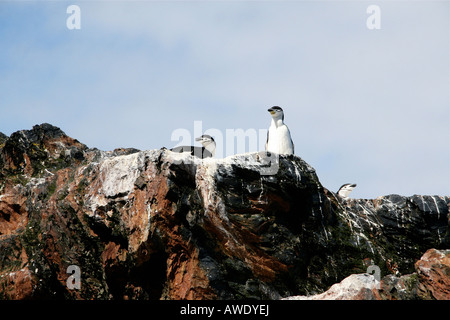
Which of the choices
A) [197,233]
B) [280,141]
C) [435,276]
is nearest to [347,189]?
[280,141]

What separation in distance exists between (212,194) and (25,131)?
22.7 feet

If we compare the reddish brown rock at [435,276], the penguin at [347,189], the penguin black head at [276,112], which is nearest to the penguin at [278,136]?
the penguin black head at [276,112]

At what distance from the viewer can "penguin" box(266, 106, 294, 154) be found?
18.3 metres

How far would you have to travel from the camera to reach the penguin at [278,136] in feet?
60.1

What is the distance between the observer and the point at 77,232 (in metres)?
14.9

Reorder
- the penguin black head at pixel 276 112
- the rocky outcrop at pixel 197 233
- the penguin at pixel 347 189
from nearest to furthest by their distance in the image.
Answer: the rocky outcrop at pixel 197 233 → the penguin black head at pixel 276 112 → the penguin at pixel 347 189

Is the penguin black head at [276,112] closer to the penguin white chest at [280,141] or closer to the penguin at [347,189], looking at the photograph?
the penguin white chest at [280,141]

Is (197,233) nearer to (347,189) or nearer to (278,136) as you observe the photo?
(278,136)

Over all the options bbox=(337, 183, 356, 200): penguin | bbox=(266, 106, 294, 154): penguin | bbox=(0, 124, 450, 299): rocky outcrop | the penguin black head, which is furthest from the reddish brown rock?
bbox=(337, 183, 356, 200): penguin

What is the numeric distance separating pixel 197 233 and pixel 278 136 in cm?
557

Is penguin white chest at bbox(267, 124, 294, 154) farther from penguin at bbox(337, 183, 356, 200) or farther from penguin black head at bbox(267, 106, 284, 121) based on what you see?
penguin at bbox(337, 183, 356, 200)

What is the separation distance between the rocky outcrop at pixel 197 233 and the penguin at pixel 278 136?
2.87 meters

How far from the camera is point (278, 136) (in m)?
18.5

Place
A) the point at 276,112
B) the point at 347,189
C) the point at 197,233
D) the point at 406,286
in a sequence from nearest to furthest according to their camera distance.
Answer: the point at 406,286, the point at 197,233, the point at 276,112, the point at 347,189
